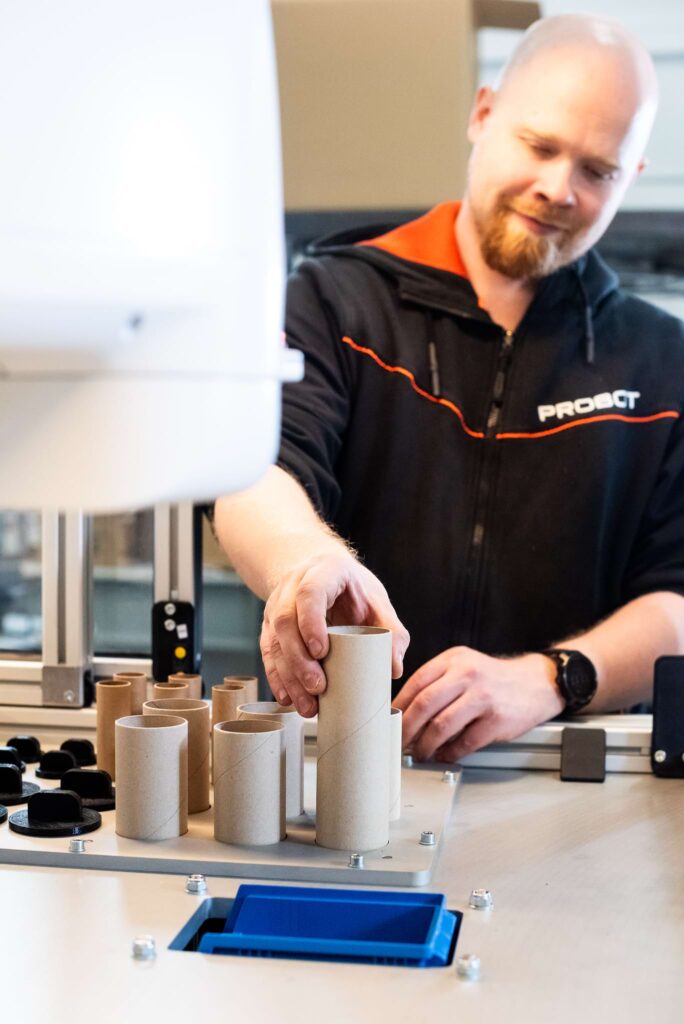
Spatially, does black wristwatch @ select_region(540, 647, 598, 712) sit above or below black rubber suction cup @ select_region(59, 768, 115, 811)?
above

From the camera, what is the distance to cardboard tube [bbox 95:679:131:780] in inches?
54.1

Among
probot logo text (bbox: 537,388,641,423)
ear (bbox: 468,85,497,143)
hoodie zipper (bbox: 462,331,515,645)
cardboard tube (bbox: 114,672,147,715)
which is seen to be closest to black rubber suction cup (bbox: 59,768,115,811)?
cardboard tube (bbox: 114,672,147,715)

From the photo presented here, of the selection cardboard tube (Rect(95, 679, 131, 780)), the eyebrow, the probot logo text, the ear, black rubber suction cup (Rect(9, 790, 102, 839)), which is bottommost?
black rubber suction cup (Rect(9, 790, 102, 839))

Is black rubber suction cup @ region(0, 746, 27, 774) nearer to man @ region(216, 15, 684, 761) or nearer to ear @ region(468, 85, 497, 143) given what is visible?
man @ region(216, 15, 684, 761)

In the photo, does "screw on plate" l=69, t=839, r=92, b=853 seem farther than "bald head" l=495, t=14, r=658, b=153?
No

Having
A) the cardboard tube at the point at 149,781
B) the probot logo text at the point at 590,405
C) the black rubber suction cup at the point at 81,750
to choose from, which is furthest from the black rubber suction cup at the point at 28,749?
the probot logo text at the point at 590,405

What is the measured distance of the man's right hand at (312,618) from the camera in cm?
116

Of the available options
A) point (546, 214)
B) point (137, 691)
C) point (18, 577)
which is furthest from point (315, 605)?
point (18, 577)

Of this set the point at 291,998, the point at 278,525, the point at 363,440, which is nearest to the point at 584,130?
the point at 363,440

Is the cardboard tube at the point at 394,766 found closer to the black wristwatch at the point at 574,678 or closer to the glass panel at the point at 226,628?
the black wristwatch at the point at 574,678

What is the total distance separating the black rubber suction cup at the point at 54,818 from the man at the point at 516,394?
2.22 ft

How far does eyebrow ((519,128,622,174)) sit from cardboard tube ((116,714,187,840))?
108 cm

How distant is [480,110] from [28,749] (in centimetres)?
119

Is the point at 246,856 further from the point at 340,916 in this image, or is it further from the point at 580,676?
the point at 580,676
